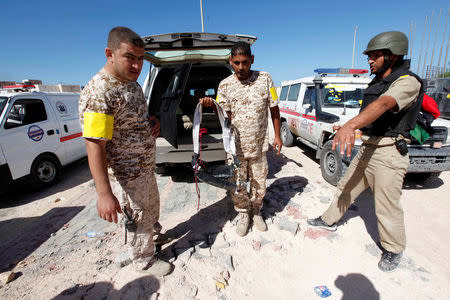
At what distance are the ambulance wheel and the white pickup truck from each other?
18.7ft

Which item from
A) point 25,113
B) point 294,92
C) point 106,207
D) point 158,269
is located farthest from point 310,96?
point 25,113

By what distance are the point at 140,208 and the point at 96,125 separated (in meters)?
0.85

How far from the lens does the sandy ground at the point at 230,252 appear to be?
189cm

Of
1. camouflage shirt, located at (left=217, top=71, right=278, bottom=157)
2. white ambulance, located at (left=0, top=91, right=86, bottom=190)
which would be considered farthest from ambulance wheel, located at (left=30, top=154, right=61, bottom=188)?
camouflage shirt, located at (left=217, top=71, right=278, bottom=157)

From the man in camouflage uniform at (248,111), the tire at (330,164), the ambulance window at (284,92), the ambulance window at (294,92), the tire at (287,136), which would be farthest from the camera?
the ambulance window at (284,92)

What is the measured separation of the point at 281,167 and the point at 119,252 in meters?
3.50

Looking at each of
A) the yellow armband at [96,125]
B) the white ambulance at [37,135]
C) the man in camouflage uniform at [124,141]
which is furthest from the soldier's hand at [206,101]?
the white ambulance at [37,135]

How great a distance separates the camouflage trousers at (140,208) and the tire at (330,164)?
326 cm

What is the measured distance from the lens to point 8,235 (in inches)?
113

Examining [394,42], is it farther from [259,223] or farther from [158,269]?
[158,269]

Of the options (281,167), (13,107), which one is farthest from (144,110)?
(13,107)

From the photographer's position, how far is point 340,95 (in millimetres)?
4613

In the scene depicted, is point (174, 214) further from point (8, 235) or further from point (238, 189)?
point (8, 235)

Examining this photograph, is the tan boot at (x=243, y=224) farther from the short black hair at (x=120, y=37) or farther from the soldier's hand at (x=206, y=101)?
the short black hair at (x=120, y=37)
